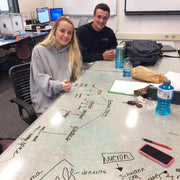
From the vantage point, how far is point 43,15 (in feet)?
14.6

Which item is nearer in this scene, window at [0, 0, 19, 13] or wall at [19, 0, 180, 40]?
wall at [19, 0, 180, 40]

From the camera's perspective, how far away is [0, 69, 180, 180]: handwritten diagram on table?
2.25ft

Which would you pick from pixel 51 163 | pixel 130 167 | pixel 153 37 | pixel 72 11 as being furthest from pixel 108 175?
pixel 72 11

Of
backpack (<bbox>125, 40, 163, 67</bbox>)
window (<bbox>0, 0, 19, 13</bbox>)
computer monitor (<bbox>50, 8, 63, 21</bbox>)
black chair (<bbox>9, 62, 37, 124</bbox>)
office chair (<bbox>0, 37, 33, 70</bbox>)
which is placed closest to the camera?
black chair (<bbox>9, 62, 37, 124</bbox>)

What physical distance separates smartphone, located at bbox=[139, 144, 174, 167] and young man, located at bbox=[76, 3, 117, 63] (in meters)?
1.47

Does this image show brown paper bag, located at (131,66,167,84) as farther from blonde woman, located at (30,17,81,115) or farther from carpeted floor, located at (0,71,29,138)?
carpeted floor, located at (0,71,29,138)

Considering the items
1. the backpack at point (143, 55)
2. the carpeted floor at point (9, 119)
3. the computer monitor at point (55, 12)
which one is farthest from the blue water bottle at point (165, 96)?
the computer monitor at point (55, 12)

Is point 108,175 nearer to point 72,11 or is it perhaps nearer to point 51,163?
point 51,163

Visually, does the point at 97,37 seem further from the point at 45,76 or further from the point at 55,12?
the point at 55,12

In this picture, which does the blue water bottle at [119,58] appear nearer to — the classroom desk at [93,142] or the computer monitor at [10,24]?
the classroom desk at [93,142]

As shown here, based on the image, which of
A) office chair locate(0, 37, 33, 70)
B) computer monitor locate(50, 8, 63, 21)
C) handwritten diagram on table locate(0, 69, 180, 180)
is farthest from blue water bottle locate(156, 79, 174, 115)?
computer monitor locate(50, 8, 63, 21)

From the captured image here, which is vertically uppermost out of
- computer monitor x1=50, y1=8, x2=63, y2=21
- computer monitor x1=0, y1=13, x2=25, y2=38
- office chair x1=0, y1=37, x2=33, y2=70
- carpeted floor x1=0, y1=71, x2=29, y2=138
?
computer monitor x1=50, y1=8, x2=63, y2=21

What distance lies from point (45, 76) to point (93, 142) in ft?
2.57

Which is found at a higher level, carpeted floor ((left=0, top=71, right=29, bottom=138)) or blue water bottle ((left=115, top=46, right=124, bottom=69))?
blue water bottle ((left=115, top=46, right=124, bottom=69))
